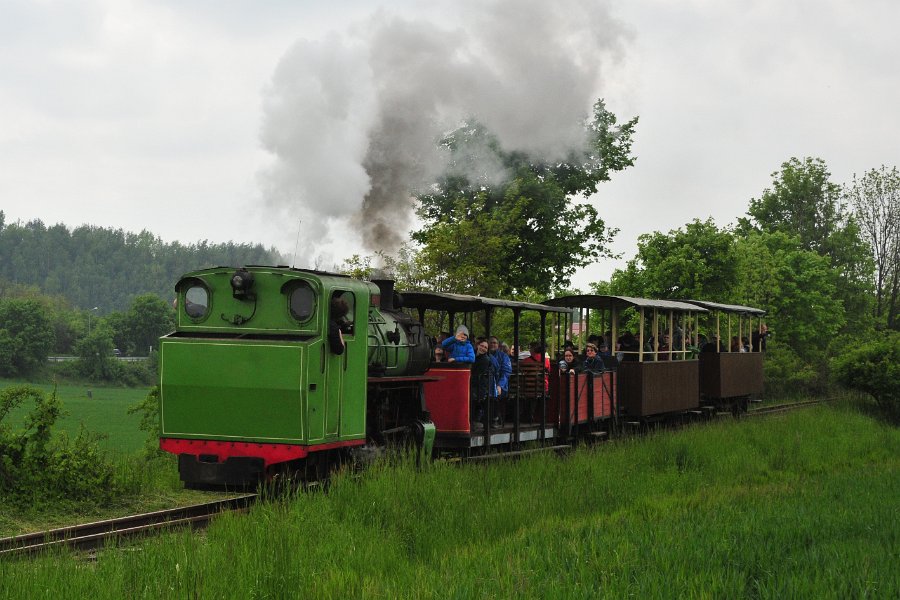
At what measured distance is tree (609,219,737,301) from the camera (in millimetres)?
34656

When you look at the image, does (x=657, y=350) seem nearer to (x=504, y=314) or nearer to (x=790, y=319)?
(x=504, y=314)

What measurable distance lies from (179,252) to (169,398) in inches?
5604

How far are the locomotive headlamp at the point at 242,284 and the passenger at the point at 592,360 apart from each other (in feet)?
28.0

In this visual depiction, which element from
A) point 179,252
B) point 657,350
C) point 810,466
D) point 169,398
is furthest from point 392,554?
point 179,252

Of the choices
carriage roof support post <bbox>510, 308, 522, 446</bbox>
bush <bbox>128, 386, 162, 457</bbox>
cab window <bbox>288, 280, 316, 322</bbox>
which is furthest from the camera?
bush <bbox>128, 386, 162, 457</bbox>

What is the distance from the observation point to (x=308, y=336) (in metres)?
10.7

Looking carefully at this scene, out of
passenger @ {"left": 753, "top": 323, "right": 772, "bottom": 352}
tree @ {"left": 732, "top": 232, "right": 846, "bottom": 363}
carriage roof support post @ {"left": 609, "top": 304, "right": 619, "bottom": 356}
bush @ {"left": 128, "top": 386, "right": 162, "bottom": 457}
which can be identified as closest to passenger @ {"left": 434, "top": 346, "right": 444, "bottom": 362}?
bush @ {"left": 128, "top": 386, "right": 162, "bottom": 457}

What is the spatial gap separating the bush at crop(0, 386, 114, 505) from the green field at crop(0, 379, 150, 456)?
7.18 m

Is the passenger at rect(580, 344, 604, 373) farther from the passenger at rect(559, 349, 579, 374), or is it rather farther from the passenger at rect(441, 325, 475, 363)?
the passenger at rect(441, 325, 475, 363)

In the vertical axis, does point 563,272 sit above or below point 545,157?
below

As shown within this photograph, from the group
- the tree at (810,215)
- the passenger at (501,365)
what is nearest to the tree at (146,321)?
the tree at (810,215)

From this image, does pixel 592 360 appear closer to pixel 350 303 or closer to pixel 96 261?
pixel 350 303

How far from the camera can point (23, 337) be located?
63.2m

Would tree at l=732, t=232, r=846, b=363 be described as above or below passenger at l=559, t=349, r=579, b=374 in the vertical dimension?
above
